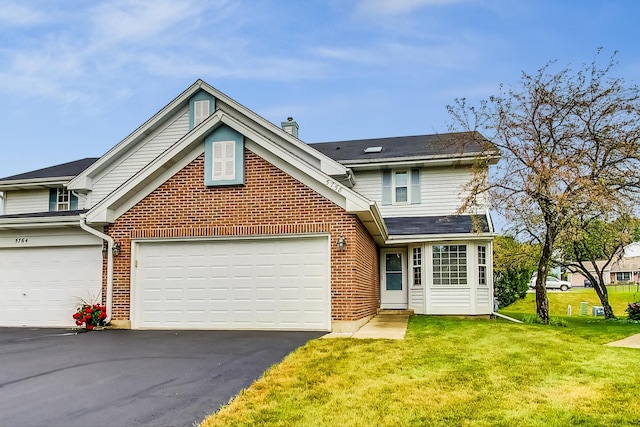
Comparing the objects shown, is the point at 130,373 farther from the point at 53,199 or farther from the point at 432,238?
the point at 53,199

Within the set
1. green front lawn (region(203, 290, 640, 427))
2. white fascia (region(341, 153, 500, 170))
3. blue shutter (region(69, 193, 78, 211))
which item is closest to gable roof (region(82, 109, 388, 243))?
green front lawn (region(203, 290, 640, 427))

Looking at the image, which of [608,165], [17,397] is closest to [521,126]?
[608,165]

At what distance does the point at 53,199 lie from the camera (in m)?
19.2

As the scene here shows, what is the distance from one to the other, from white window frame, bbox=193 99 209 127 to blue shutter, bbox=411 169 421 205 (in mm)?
7571

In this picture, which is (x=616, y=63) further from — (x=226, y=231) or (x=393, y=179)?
(x=226, y=231)

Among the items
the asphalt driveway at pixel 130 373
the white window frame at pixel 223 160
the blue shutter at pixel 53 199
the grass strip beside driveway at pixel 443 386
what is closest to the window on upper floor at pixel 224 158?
the white window frame at pixel 223 160

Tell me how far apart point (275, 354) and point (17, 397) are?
3739 mm

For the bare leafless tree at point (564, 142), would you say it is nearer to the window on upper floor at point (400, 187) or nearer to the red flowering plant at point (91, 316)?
the window on upper floor at point (400, 187)

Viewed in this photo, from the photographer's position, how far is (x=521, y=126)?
575 inches

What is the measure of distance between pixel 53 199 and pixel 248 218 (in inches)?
449

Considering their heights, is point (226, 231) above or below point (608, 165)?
below

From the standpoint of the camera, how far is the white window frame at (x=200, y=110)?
55.0ft

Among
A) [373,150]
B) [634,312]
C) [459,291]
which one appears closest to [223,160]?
[373,150]

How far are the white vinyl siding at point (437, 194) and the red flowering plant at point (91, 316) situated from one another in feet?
32.3
